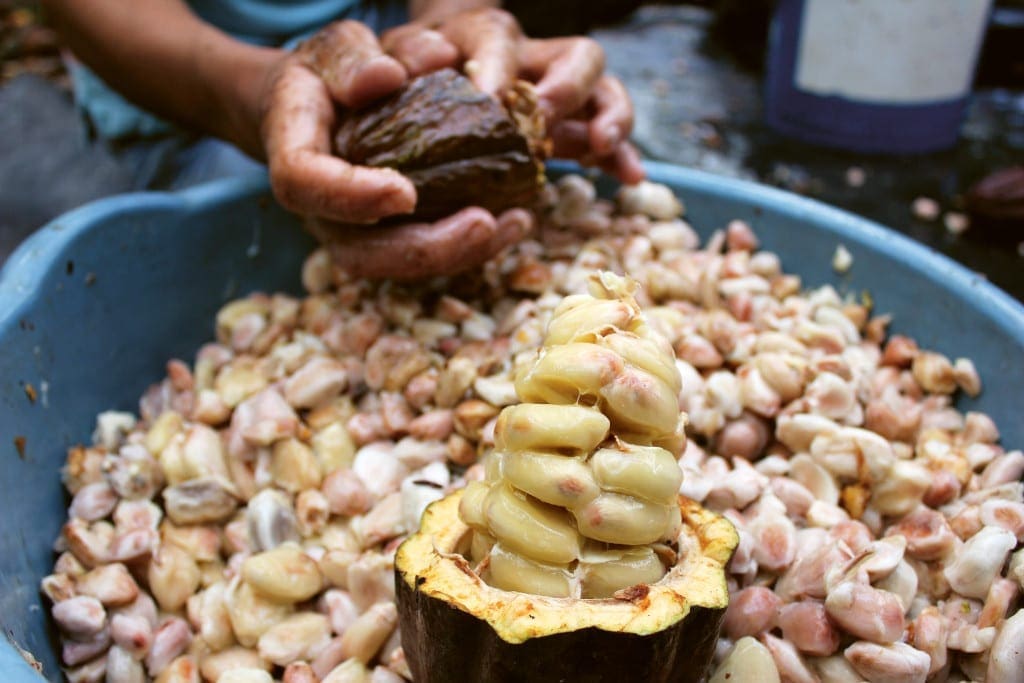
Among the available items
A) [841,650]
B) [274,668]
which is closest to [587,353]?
[841,650]

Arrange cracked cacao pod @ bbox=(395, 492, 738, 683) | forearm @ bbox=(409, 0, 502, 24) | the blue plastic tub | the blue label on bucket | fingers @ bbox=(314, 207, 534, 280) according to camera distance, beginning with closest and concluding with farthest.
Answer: cracked cacao pod @ bbox=(395, 492, 738, 683) → the blue plastic tub → fingers @ bbox=(314, 207, 534, 280) → forearm @ bbox=(409, 0, 502, 24) → the blue label on bucket

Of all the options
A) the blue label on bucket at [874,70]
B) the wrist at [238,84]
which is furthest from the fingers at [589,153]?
the blue label on bucket at [874,70]

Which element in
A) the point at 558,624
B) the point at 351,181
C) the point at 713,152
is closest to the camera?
the point at 558,624

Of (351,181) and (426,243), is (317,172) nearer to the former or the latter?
(351,181)

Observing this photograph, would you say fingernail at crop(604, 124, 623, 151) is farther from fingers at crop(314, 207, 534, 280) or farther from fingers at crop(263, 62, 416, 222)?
fingers at crop(263, 62, 416, 222)

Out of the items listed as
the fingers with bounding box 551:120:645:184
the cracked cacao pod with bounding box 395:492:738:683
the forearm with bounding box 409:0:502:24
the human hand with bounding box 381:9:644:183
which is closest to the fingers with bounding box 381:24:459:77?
the human hand with bounding box 381:9:644:183

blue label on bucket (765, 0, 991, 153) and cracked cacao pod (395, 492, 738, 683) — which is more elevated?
cracked cacao pod (395, 492, 738, 683)

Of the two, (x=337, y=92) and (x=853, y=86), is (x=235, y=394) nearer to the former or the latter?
(x=337, y=92)

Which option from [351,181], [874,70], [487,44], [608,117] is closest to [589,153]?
[608,117]
